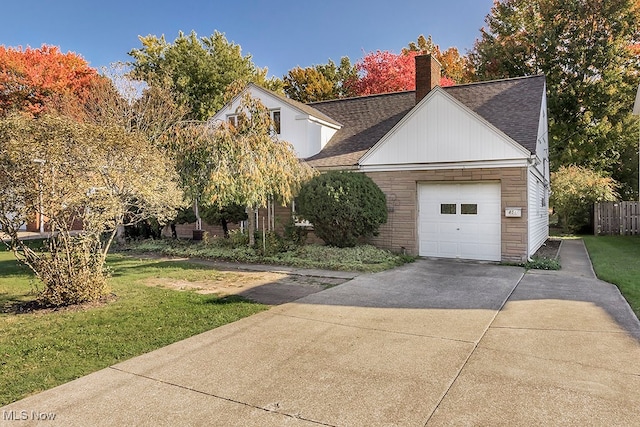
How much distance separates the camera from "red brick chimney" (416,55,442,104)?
14.9 m

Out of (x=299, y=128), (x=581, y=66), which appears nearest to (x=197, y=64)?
(x=299, y=128)

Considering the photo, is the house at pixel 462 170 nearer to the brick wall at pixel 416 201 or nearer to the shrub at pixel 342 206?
the brick wall at pixel 416 201

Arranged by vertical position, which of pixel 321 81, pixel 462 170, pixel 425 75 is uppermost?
pixel 321 81

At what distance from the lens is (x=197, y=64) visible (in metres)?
25.1

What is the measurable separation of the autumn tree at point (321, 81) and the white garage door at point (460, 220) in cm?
2071

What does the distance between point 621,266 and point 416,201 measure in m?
5.40

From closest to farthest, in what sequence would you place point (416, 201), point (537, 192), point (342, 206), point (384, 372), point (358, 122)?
point (384, 372)
point (342, 206)
point (416, 201)
point (537, 192)
point (358, 122)

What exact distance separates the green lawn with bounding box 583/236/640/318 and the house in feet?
5.88

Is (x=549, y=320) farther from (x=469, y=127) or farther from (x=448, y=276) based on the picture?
(x=469, y=127)

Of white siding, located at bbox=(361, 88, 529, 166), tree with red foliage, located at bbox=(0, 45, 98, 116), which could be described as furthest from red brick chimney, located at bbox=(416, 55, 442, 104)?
tree with red foliage, located at bbox=(0, 45, 98, 116)

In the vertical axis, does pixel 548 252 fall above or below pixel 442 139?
below

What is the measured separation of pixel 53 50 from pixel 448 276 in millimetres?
25941

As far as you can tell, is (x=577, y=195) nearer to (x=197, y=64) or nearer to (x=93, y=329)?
(x=93, y=329)

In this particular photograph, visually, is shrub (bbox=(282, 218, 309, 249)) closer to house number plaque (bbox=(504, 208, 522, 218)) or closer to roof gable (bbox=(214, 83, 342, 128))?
roof gable (bbox=(214, 83, 342, 128))
